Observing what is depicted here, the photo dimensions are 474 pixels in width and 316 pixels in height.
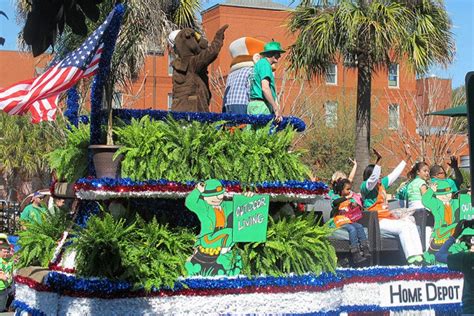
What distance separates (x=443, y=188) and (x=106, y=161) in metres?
4.91

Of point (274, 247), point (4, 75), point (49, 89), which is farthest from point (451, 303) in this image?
point (4, 75)

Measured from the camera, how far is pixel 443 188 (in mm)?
10984

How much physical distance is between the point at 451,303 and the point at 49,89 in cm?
540

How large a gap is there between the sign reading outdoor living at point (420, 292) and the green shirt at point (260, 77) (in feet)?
8.22

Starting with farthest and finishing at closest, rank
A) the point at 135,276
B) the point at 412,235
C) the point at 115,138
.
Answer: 1. the point at 412,235
2. the point at 115,138
3. the point at 135,276

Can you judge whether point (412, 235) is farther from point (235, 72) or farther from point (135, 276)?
point (135, 276)

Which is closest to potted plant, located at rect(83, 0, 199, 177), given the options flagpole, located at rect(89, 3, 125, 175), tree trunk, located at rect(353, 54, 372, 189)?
tree trunk, located at rect(353, 54, 372, 189)

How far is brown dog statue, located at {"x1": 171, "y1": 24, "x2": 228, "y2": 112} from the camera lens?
9680 millimetres

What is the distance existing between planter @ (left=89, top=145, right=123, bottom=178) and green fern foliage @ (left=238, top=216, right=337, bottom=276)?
146 centimetres

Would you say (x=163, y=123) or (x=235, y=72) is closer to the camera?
(x=163, y=123)

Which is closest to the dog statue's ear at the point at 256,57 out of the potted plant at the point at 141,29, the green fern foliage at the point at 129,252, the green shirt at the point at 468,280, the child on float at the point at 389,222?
the child on float at the point at 389,222

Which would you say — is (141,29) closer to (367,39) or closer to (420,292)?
(367,39)

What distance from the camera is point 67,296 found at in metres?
7.83

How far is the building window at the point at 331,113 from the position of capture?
136ft
